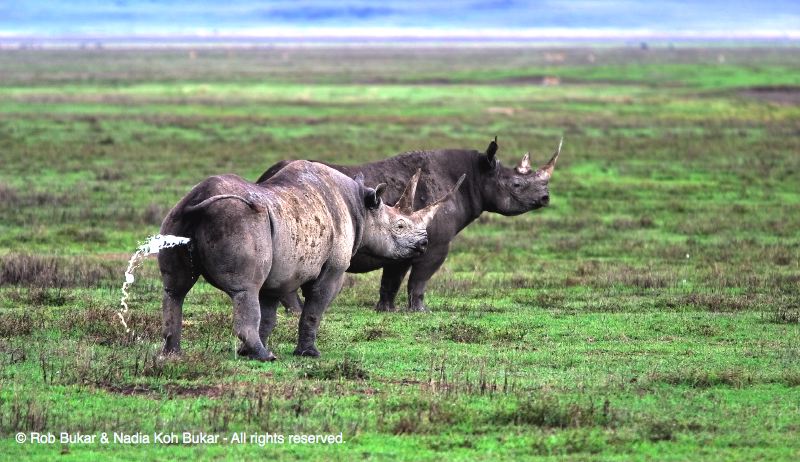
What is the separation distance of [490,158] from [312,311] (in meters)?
4.92

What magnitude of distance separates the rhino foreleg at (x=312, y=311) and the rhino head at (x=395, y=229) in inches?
30.0

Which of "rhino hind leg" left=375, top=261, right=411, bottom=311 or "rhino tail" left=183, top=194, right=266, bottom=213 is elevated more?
"rhino tail" left=183, top=194, right=266, bottom=213

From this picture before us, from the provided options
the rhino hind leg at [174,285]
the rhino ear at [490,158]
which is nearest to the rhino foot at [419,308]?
the rhino ear at [490,158]

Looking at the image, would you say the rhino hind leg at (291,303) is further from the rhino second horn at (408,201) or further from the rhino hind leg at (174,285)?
the rhino hind leg at (174,285)

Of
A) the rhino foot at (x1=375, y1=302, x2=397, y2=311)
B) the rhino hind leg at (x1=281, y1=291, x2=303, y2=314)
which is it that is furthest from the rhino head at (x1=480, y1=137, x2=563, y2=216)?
the rhino hind leg at (x1=281, y1=291, x2=303, y2=314)

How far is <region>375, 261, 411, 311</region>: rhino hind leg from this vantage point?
1447 cm

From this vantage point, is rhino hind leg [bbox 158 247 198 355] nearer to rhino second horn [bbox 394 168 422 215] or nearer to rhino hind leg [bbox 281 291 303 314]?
rhino second horn [bbox 394 168 422 215]

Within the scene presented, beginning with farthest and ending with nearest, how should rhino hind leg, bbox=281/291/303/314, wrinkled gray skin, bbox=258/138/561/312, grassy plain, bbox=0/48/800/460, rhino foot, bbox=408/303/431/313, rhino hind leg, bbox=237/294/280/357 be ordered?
rhino foot, bbox=408/303/431/313 → wrinkled gray skin, bbox=258/138/561/312 → rhino hind leg, bbox=281/291/303/314 → rhino hind leg, bbox=237/294/280/357 → grassy plain, bbox=0/48/800/460

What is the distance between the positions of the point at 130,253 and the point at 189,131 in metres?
24.8

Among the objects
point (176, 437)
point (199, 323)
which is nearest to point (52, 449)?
point (176, 437)

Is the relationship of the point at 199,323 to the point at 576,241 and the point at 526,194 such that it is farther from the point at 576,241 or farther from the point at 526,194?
the point at 576,241

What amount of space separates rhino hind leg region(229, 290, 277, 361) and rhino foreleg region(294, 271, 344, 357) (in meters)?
0.44

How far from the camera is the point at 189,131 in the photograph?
4378cm

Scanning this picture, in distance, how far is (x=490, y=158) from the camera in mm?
15711
